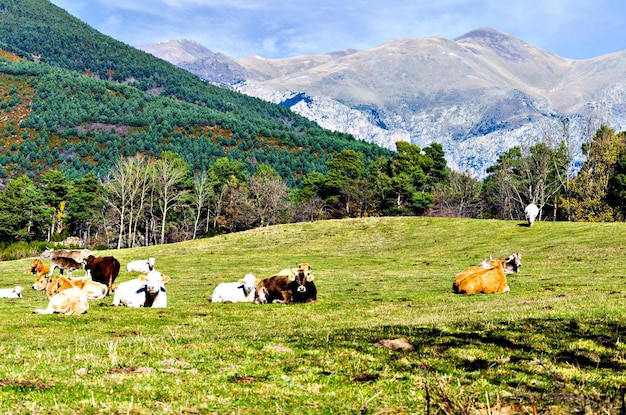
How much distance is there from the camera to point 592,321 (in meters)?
11.1

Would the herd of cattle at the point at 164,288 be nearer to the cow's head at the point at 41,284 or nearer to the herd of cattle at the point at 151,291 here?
the herd of cattle at the point at 151,291

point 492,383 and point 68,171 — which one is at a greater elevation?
point 68,171

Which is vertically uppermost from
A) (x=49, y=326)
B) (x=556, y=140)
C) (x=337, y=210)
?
(x=556, y=140)

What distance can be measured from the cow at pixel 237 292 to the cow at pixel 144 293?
2698mm

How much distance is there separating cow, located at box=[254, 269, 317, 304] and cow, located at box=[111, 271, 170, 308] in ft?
13.6

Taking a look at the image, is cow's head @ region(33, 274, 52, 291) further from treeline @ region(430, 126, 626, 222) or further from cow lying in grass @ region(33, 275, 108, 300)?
treeline @ region(430, 126, 626, 222)

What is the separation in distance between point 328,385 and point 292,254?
46.1 meters

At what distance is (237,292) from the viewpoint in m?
22.0

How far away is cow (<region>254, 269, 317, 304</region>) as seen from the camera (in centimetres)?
2070

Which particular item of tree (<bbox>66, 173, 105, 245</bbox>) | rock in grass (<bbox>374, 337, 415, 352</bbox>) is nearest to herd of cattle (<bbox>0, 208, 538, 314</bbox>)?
rock in grass (<bbox>374, 337, 415, 352</bbox>)

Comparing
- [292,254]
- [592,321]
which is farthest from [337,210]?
[592,321]

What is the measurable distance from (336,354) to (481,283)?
15330 millimetres

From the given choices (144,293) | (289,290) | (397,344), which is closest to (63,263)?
(144,293)

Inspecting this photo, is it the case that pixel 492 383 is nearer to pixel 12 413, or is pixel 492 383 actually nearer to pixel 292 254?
pixel 12 413
